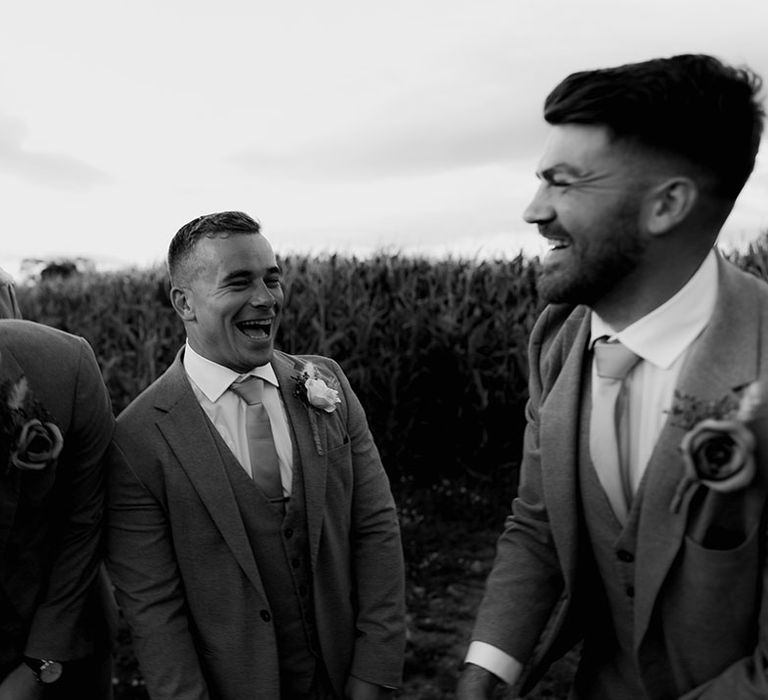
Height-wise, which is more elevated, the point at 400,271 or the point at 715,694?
the point at 400,271

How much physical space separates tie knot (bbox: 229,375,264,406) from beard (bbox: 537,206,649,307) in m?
1.21

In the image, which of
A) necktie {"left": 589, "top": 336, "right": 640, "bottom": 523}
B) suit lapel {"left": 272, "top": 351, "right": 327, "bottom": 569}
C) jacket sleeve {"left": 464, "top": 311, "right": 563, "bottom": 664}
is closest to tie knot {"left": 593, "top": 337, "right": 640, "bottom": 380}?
necktie {"left": 589, "top": 336, "right": 640, "bottom": 523}

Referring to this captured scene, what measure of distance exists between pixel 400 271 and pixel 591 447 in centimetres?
627

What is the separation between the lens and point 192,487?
2879 millimetres

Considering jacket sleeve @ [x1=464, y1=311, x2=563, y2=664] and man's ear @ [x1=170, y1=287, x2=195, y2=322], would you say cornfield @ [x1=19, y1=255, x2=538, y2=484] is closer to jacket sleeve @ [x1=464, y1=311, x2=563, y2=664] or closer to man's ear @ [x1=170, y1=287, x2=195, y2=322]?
man's ear @ [x1=170, y1=287, x2=195, y2=322]

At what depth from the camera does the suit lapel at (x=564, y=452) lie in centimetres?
234

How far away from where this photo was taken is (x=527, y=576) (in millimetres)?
2611

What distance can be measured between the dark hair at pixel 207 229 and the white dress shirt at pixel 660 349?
1420 millimetres

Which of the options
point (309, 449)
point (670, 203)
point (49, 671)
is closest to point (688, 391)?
point (670, 203)

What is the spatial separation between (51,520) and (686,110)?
7.56 ft

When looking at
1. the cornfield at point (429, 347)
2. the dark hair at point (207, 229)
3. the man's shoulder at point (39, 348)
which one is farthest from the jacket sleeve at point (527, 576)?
the cornfield at point (429, 347)

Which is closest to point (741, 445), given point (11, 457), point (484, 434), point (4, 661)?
point (11, 457)

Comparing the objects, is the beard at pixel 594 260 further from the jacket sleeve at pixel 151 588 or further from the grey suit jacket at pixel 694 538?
the jacket sleeve at pixel 151 588

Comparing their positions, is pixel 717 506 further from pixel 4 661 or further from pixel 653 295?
pixel 4 661
